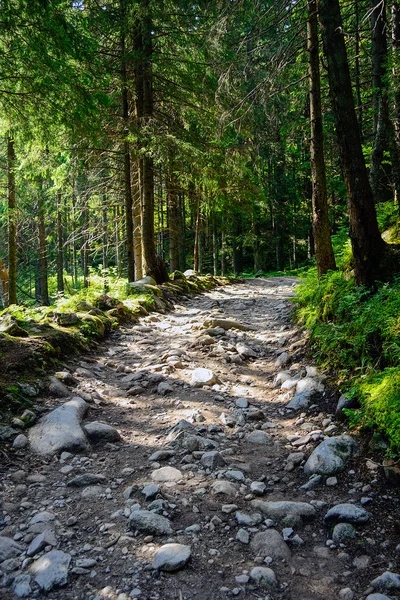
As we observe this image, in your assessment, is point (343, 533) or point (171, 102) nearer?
point (343, 533)

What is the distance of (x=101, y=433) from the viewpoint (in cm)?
401

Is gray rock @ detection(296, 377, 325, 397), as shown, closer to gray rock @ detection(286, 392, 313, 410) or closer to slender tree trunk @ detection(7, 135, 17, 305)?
gray rock @ detection(286, 392, 313, 410)

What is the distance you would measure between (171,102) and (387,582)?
43.8 feet

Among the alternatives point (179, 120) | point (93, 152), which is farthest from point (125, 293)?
point (179, 120)

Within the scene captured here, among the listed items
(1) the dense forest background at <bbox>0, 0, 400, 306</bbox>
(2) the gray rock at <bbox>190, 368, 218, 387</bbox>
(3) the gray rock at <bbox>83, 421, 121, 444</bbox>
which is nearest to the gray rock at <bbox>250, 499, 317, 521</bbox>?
(3) the gray rock at <bbox>83, 421, 121, 444</bbox>

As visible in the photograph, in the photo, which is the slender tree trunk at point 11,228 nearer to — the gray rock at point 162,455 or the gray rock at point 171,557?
the gray rock at point 162,455

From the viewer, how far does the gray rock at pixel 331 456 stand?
10.8ft

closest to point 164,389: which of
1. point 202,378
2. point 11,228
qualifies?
point 202,378

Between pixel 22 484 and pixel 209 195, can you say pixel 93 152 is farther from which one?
pixel 22 484

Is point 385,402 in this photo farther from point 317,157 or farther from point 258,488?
point 317,157

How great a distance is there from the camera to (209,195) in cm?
1491

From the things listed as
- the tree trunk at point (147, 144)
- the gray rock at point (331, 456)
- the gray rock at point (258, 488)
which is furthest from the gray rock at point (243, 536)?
the tree trunk at point (147, 144)

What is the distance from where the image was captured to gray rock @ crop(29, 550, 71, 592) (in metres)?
2.20

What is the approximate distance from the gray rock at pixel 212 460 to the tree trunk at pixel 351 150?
3.22 m
